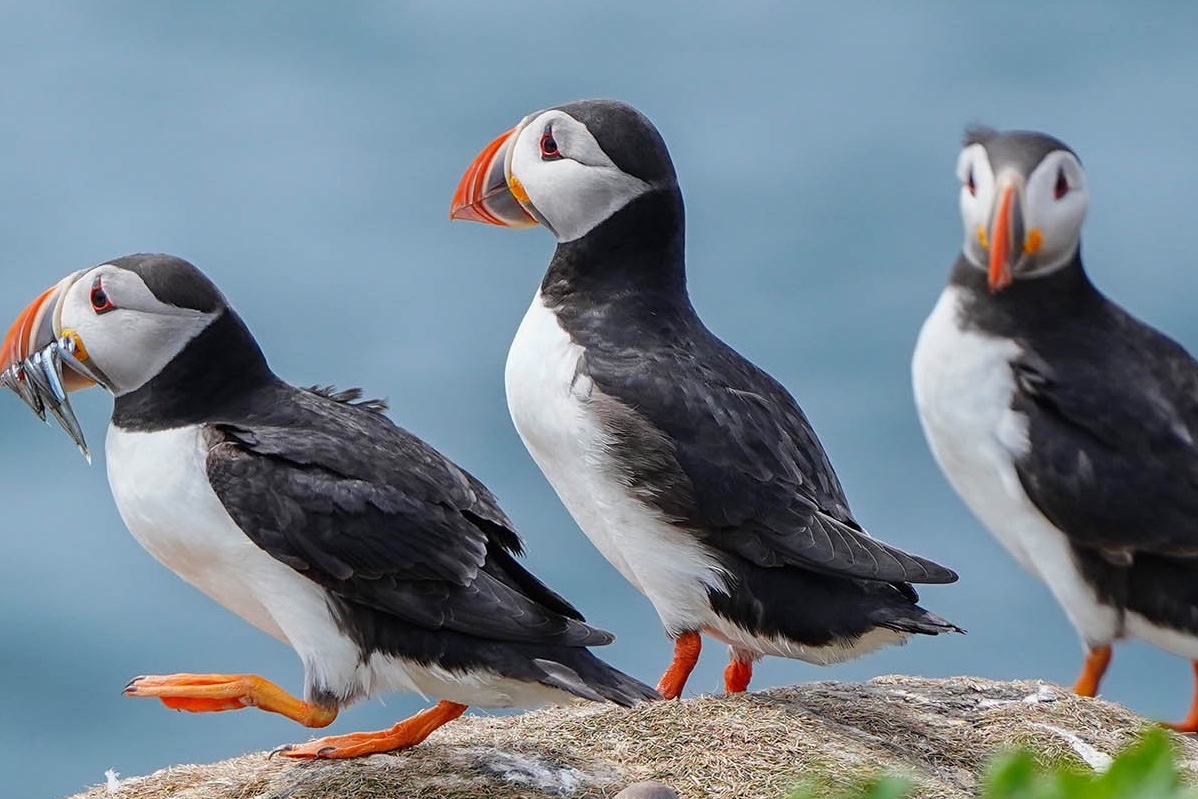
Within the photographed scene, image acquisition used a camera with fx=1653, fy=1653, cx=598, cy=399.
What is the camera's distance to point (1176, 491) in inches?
248

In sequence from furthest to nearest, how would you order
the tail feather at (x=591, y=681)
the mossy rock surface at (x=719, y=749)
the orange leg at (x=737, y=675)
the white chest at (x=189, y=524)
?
the orange leg at (x=737, y=675), the mossy rock surface at (x=719, y=749), the white chest at (x=189, y=524), the tail feather at (x=591, y=681)

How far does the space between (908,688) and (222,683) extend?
306 centimetres

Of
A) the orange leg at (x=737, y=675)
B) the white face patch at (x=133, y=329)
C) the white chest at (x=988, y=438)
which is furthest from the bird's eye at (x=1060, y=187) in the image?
the white face patch at (x=133, y=329)

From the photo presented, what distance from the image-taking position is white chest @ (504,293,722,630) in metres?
6.16

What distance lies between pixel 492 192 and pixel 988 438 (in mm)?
2237

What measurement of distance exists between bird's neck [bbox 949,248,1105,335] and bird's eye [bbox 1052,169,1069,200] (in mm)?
296

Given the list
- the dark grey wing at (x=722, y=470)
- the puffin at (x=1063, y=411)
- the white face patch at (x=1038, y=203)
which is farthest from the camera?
the puffin at (x=1063, y=411)

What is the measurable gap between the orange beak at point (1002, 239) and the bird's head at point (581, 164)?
4.49 feet

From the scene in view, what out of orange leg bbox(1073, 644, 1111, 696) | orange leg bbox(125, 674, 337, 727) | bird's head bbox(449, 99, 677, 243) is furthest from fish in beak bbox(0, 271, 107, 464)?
orange leg bbox(1073, 644, 1111, 696)

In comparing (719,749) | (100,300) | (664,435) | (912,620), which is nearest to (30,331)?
(100,300)

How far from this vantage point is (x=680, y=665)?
6.36m

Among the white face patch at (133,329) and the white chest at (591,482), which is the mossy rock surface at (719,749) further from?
the white face patch at (133,329)

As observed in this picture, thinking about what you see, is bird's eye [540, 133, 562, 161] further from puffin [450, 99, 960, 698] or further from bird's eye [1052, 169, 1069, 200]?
bird's eye [1052, 169, 1069, 200]

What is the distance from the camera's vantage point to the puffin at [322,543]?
5.36m
